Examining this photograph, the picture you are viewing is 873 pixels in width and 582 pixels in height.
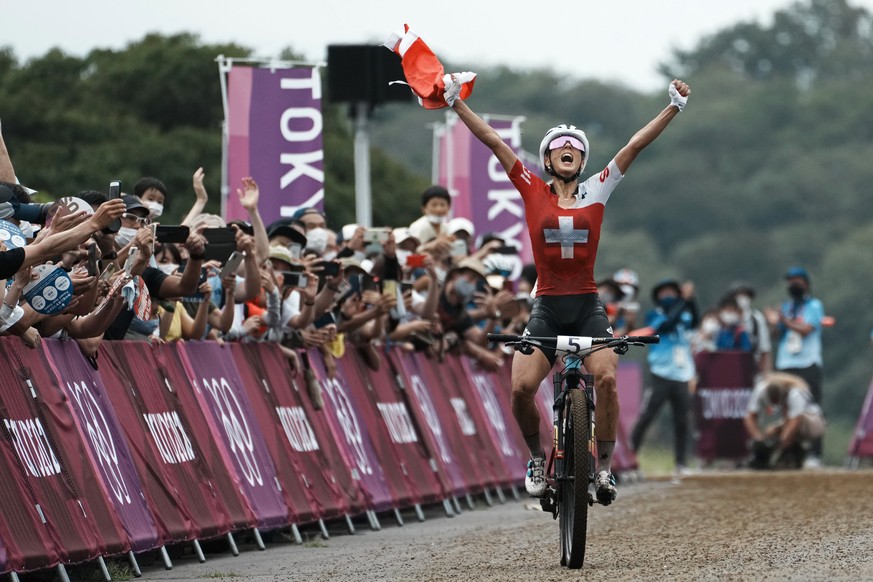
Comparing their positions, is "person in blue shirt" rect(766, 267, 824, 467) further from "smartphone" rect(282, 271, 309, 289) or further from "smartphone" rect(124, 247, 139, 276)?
"smartphone" rect(124, 247, 139, 276)

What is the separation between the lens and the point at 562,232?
12.9 meters

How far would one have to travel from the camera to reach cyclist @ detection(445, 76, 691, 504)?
42.0 ft

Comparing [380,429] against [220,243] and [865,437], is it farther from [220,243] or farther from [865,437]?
[865,437]

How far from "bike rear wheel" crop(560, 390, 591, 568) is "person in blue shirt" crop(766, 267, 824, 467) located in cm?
1726

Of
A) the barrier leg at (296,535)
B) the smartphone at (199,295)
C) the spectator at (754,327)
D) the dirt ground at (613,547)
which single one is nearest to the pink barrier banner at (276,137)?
the dirt ground at (613,547)

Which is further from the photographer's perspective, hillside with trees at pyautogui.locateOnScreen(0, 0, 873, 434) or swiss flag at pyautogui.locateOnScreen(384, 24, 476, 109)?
hillside with trees at pyautogui.locateOnScreen(0, 0, 873, 434)

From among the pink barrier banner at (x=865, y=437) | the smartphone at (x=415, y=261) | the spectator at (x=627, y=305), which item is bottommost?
the pink barrier banner at (x=865, y=437)

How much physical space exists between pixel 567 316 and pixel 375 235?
200 inches

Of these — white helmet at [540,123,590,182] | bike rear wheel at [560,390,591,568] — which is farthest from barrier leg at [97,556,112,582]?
white helmet at [540,123,590,182]

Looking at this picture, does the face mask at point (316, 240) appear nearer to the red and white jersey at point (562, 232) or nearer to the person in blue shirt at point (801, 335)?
the red and white jersey at point (562, 232)

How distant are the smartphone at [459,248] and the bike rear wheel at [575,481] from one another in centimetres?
693

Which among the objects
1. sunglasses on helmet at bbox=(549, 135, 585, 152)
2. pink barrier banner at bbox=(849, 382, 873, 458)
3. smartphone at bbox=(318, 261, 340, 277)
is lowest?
pink barrier banner at bbox=(849, 382, 873, 458)

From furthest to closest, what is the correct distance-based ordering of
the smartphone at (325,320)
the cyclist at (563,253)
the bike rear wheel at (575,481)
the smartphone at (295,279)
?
the smartphone at (325,320), the smartphone at (295,279), the cyclist at (563,253), the bike rear wheel at (575,481)

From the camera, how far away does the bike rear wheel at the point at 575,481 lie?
11977 mm
